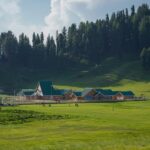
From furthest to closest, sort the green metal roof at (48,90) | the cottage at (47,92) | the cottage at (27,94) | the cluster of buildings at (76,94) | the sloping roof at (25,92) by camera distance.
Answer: the sloping roof at (25,92), the cottage at (27,94), the green metal roof at (48,90), the cottage at (47,92), the cluster of buildings at (76,94)

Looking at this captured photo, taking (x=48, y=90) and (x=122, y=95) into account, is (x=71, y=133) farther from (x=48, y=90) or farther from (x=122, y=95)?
(x=48, y=90)

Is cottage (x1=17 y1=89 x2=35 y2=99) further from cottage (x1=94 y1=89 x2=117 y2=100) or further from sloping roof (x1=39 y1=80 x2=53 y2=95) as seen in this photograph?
cottage (x1=94 y1=89 x2=117 y2=100)

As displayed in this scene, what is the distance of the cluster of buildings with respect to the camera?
17062cm

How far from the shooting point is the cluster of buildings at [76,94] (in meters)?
171

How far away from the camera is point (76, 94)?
→ 561 feet

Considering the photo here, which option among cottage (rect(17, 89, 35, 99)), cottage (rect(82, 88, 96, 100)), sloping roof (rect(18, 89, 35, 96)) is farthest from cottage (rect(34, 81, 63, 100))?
cottage (rect(82, 88, 96, 100))

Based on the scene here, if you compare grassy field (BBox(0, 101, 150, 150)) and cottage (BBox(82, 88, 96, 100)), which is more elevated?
cottage (BBox(82, 88, 96, 100))

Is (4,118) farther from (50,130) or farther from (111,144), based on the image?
(111,144)

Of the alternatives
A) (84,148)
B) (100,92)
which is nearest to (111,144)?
(84,148)

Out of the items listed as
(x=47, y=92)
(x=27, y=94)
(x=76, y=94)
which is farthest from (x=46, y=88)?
(x=76, y=94)

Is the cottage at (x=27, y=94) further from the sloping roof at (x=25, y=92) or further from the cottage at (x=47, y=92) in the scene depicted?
the cottage at (x=47, y=92)

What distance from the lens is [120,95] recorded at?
569ft

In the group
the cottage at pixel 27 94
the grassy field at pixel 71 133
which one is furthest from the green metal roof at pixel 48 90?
the grassy field at pixel 71 133

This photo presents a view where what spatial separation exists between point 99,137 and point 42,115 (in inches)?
1212
